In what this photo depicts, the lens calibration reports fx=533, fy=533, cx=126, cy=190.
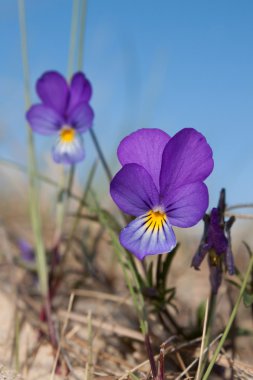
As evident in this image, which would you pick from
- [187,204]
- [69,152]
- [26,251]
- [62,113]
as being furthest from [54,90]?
[26,251]

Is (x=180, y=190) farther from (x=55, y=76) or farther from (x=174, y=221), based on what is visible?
(x=55, y=76)

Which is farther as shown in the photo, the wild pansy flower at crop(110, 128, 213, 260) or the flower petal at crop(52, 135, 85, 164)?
the flower petal at crop(52, 135, 85, 164)

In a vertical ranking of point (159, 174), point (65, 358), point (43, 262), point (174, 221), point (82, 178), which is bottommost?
point (65, 358)

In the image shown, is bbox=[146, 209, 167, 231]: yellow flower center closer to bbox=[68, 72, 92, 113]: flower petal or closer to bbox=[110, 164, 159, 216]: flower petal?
bbox=[110, 164, 159, 216]: flower petal

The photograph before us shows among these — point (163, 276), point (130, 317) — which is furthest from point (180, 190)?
point (130, 317)

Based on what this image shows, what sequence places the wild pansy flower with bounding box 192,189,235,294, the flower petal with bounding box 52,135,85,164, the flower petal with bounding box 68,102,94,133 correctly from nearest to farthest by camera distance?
the wild pansy flower with bounding box 192,189,235,294, the flower petal with bounding box 68,102,94,133, the flower petal with bounding box 52,135,85,164

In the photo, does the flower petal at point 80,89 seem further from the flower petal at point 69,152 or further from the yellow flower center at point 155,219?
the yellow flower center at point 155,219

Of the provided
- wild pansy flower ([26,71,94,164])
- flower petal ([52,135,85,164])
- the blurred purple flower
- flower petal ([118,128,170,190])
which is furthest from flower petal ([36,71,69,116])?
the blurred purple flower
